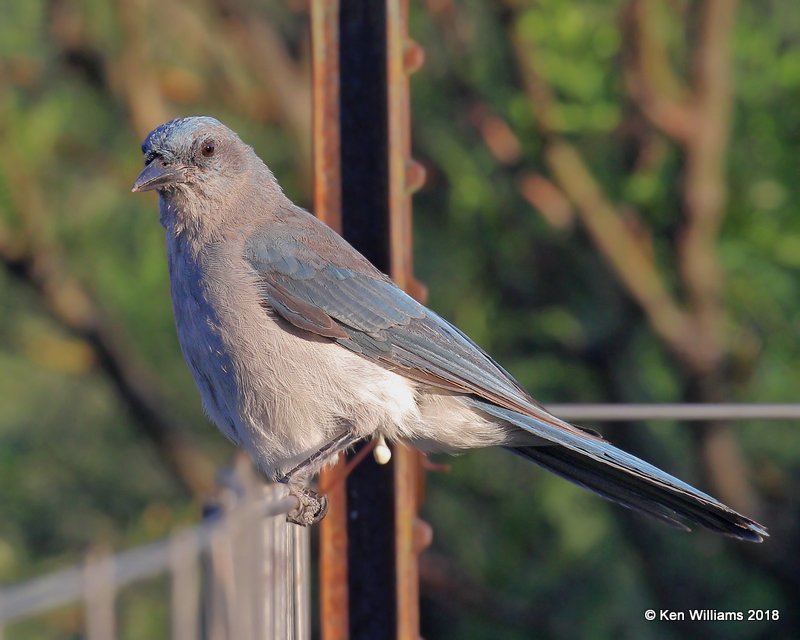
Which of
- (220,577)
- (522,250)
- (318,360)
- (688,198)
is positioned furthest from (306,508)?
(522,250)

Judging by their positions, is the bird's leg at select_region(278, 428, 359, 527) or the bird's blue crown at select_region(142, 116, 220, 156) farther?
the bird's blue crown at select_region(142, 116, 220, 156)

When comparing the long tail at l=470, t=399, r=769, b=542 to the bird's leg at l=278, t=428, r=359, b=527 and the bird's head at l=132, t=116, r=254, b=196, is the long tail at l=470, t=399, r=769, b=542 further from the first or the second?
the bird's head at l=132, t=116, r=254, b=196

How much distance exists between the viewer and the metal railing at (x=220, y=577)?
177 centimetres

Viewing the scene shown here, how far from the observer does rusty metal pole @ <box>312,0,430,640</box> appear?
3598mm

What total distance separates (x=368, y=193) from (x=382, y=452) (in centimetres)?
73

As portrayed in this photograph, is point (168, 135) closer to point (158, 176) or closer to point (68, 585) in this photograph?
point (158, 176)

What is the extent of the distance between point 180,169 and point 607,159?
15.3 ft

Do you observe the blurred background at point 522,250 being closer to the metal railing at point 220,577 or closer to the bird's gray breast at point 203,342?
the bird's gray breast at point 203,342

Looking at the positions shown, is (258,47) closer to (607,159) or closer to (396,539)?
(607,159)

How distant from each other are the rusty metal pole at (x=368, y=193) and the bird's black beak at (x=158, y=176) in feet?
1.88

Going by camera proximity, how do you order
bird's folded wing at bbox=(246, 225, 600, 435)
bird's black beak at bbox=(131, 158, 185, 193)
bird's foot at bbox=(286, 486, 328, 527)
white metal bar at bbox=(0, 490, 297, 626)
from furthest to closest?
bird's black beak at bbox=(131, 158, 185, 193) < bird's folded wing at bbox=(246, 225, 600, 435) < bird's foot at bbox=(286, 486, 328, 527) < white metal bar at bbox=(0, 490, 297, 626)

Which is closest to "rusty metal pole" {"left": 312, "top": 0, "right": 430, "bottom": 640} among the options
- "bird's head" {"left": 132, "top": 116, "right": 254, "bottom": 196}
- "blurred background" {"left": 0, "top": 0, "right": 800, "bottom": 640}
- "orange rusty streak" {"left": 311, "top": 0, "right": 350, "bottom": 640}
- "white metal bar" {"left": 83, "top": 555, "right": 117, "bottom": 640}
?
"orange rusty streak" {"left": 311, "top": 0, "right": 350, "bottom": 640}

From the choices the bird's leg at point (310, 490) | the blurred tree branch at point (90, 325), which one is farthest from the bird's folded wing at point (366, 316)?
the blurred tree branch at point (90, 325)

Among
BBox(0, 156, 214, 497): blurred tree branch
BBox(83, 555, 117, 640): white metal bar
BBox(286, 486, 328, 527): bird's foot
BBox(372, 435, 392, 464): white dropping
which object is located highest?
BBox(0, 156, 214, 497): blurred tree branch
